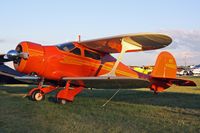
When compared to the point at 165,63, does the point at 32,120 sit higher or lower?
lower

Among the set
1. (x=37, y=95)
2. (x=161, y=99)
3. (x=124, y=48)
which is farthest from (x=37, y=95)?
(x=161, y=99)

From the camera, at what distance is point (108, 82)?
28.5 feet

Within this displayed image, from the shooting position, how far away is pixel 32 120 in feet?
19.6

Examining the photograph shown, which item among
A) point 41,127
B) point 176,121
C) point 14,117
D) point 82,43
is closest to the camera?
point 41,127

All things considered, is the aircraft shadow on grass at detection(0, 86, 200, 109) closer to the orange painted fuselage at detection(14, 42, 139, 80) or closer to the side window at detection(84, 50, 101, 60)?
the orange painted fuselage at detection(14, 42, 139, 80)

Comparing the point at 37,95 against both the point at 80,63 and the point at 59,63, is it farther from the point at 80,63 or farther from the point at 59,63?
the point at 80,63

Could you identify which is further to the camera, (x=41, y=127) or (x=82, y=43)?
(x=82, y=43)

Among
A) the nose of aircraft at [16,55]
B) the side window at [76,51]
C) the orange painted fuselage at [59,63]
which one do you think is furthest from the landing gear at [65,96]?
the nose of aircraft at [16,55]

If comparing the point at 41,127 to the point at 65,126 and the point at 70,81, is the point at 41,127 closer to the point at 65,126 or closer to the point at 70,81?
the point at 65,126

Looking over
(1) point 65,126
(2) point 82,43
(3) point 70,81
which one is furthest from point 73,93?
(1) point 65,126

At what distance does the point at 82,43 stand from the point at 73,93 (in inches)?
70.6

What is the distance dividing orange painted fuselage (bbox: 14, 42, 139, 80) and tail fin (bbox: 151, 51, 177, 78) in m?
2.74

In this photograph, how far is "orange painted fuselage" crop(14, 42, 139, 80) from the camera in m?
8.58

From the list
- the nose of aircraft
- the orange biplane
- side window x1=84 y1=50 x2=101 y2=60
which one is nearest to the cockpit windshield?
the orange biplane
